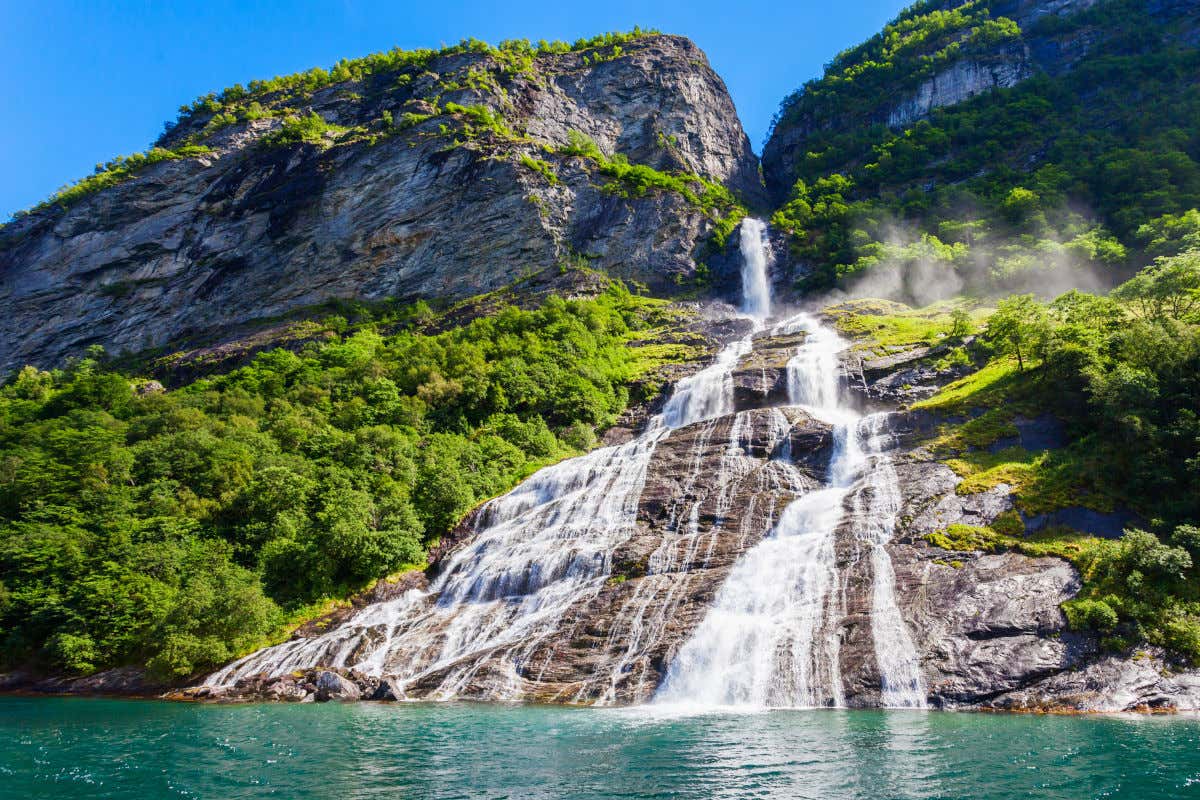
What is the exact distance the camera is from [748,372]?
43094 millimetres

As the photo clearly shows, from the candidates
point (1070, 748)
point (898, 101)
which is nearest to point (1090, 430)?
point (1070, 748)

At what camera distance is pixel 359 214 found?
74062mm

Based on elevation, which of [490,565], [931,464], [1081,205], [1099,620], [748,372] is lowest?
[1099,620]

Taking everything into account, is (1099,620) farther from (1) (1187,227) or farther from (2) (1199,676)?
(1) (1187,227)

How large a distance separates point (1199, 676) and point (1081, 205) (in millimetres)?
58363

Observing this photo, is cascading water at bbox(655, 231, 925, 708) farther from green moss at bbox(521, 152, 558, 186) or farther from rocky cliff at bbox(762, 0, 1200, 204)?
rocky cliff at bbox(762, 0, 1200, 204)

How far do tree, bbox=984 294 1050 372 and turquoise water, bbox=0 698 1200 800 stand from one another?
61.8 ft

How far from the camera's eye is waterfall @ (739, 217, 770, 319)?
219 ft

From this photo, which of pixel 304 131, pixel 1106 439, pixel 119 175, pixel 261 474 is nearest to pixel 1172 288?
pixel 1106 439

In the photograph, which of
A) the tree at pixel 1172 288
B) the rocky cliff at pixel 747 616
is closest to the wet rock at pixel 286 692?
the rocky cliff at pixel 747 616

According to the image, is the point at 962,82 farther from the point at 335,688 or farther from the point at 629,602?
the point at 335,688

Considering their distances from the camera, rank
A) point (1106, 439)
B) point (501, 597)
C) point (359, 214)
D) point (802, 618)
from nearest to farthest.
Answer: point (802, 618)
point (1106, 439)
point (501, 597)
point (359, 214)

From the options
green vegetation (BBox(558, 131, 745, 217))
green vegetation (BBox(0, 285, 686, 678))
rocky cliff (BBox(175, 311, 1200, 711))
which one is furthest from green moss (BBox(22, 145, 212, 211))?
rocky cliff (BBox(175, 311, 1200, 711))

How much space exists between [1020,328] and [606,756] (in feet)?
94.3
